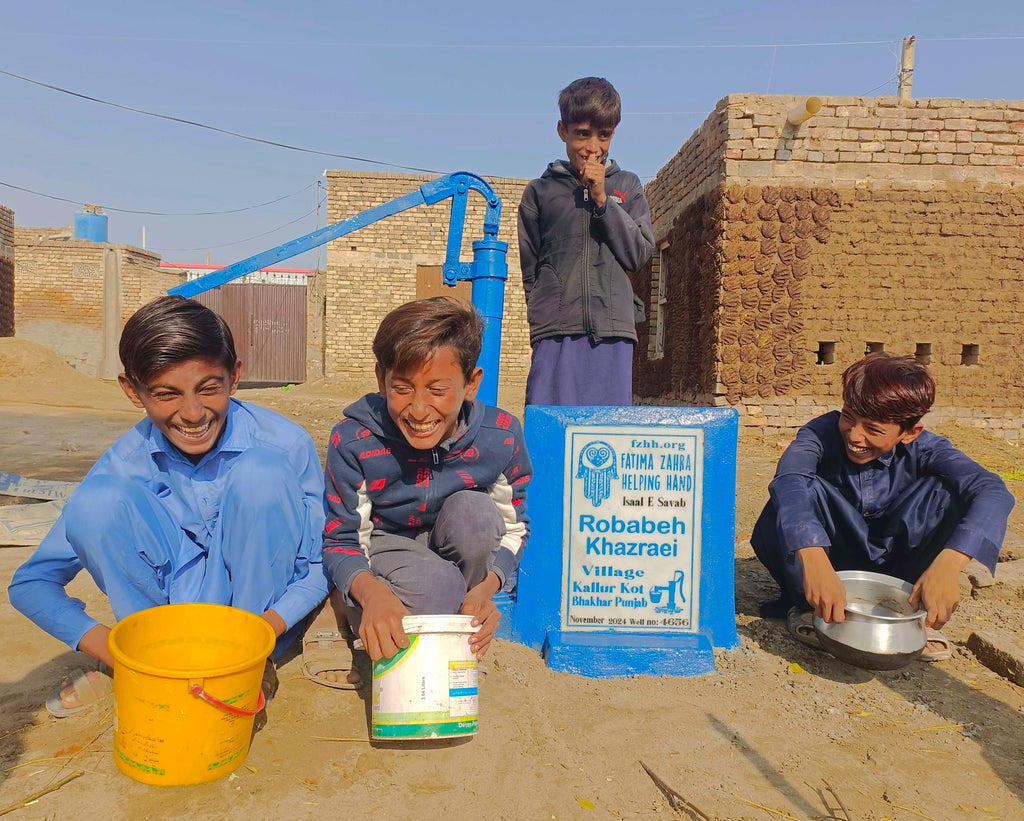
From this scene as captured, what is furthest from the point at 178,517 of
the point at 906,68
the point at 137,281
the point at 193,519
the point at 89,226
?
the point at 89,226

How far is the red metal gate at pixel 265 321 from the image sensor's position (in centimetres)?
1762

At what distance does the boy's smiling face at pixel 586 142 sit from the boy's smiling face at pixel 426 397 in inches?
57.5

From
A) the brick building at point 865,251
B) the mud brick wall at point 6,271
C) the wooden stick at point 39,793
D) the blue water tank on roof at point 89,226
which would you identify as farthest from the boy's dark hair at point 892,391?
the blue water tank on roof at point 89,226

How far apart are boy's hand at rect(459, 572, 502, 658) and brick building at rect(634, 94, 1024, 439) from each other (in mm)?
5666

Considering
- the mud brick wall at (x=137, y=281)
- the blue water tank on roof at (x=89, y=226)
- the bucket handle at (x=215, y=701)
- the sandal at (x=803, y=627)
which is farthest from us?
the blue water tank on roof at (x=89, y=226)

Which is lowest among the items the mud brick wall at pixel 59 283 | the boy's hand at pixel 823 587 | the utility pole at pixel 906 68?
the boy's hand at pixel 823 587

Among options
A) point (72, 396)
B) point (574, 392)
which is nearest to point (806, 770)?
point (574, 392)

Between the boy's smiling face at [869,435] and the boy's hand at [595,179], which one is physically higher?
the boy's hand at [595,179]

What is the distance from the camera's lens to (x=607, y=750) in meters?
1.70

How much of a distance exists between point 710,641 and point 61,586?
1.86 metres

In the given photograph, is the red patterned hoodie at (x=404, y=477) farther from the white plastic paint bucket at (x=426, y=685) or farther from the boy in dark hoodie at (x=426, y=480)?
the white plastic paint bucket at (x=426, y=685)

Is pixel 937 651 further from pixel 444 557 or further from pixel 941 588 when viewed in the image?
pixel 444 557

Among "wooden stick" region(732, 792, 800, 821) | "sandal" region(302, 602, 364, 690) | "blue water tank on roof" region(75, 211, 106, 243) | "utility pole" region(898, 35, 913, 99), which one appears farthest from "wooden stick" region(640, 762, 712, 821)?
"blue water tank on roof" region(75, 211, 106, 243)

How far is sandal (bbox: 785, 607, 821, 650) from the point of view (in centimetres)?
228
